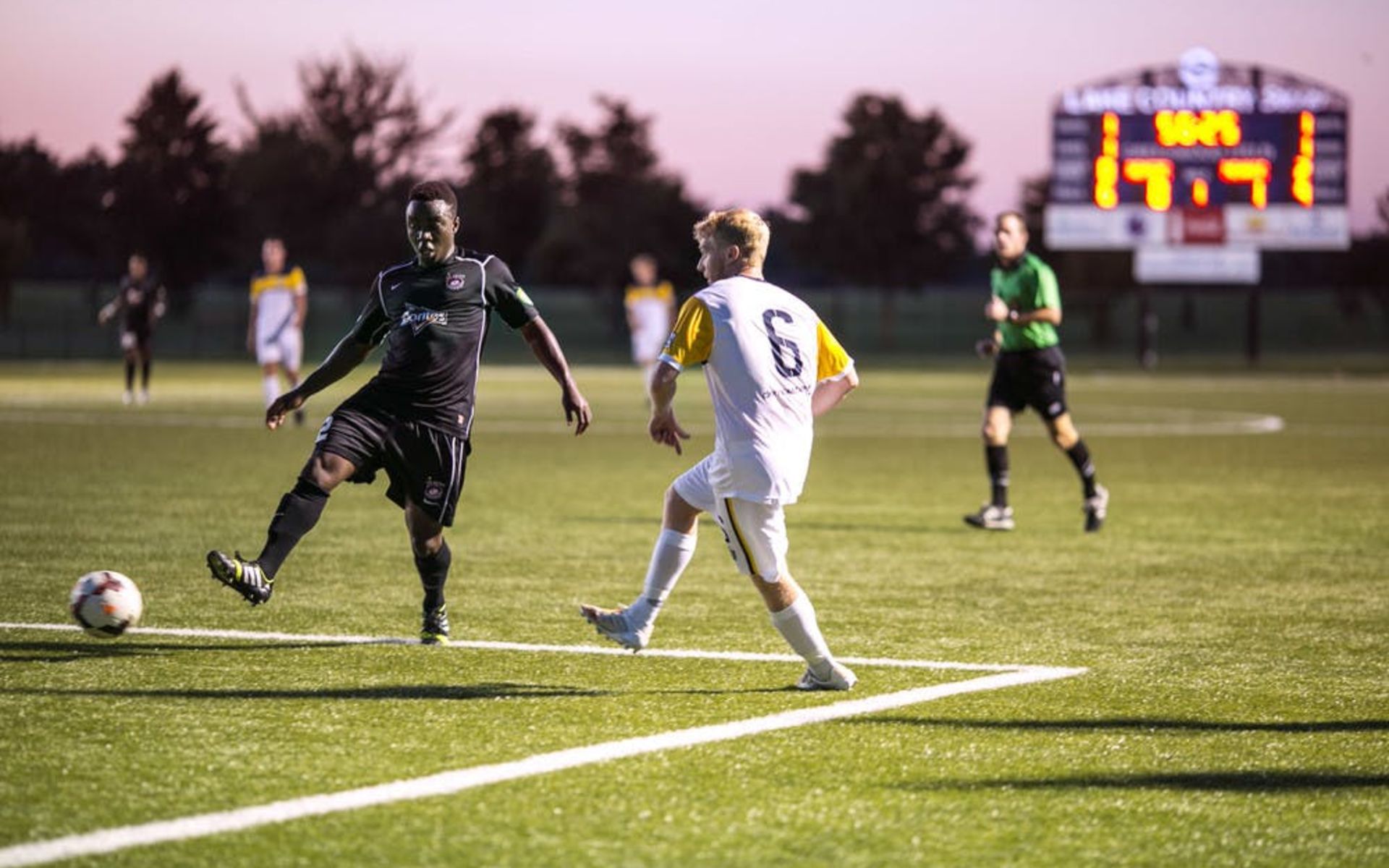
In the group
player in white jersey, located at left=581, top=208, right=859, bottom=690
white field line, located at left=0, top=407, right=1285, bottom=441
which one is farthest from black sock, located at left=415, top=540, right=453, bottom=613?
white field line, located at left=0, top=407, right=1285, bottom=441

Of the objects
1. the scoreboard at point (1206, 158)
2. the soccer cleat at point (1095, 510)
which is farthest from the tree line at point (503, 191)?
the soccer cleat at point (1095, 510)

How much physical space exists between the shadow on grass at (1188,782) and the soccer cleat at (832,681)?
59.5 inches

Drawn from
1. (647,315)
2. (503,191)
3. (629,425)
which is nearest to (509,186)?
(503,191)

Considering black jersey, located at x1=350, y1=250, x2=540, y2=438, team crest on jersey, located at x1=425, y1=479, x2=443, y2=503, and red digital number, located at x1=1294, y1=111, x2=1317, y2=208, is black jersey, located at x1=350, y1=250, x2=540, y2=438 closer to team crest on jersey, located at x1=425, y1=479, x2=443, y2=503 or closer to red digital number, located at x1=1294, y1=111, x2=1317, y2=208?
team crest on jersey, located at x1=425, y1=479, x2=443, y2=503

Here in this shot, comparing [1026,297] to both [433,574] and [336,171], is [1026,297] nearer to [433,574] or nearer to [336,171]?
[433,574]

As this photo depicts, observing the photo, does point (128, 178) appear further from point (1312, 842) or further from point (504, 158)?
point (1312, 842)

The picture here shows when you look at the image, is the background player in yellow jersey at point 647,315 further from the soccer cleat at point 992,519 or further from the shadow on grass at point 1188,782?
the shadow on grass at point 1188,782

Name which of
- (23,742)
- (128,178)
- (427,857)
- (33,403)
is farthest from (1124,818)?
(128,178)

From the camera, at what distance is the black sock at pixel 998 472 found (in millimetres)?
14781

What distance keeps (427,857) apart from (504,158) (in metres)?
89.1

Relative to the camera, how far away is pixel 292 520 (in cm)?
835

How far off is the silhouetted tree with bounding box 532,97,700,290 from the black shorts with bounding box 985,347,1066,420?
227 ft

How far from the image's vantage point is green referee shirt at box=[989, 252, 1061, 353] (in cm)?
1470

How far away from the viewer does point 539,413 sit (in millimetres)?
30375
